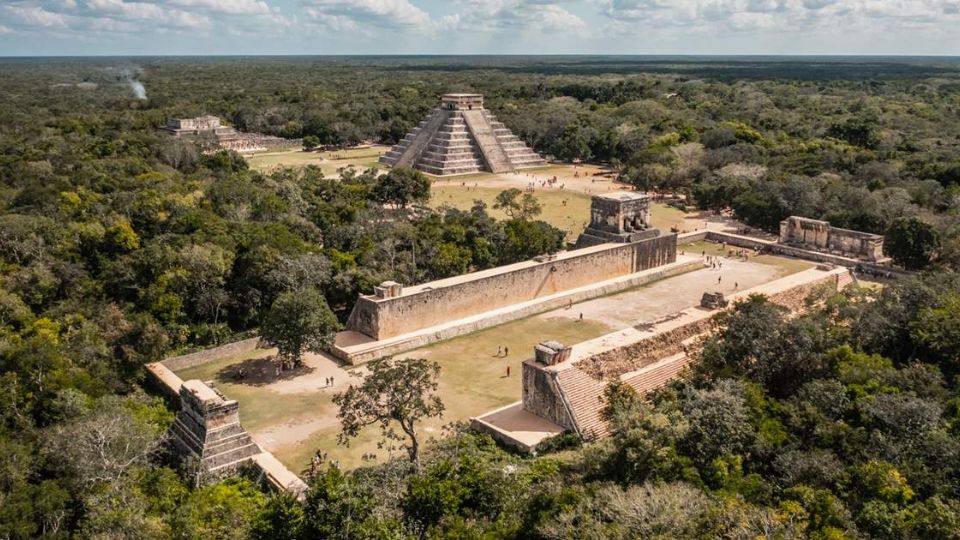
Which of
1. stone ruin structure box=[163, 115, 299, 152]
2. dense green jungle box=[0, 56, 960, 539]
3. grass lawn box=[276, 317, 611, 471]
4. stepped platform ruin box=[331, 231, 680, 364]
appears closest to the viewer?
→ dense green jungle box=[0, 56, 960, 539]

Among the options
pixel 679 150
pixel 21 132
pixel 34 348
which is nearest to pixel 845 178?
pixel 679 150

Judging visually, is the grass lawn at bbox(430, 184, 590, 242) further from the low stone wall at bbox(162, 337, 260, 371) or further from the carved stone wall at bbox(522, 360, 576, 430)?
the carved stone wall at bbox(522, 360, 576, 430)

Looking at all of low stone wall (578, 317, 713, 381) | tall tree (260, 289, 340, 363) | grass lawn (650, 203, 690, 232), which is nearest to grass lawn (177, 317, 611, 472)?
tall tree (260, 289, 340, 363)

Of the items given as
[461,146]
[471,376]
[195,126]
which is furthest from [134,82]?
[471,376]

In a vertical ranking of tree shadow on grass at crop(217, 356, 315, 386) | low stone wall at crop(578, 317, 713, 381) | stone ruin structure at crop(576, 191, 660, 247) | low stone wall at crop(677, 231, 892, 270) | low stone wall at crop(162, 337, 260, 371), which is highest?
stone ruin structure at crop(576, 191, 660, 247)

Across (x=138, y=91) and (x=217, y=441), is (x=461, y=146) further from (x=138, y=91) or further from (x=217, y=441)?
(x=138, y=91)

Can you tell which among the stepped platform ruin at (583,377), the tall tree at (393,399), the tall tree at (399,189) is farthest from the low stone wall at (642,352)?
the tall tree at (399,189)

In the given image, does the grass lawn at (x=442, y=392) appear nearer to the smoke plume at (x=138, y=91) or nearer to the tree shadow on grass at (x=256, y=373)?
the tree shadow on grass at (x=256, y=373)
